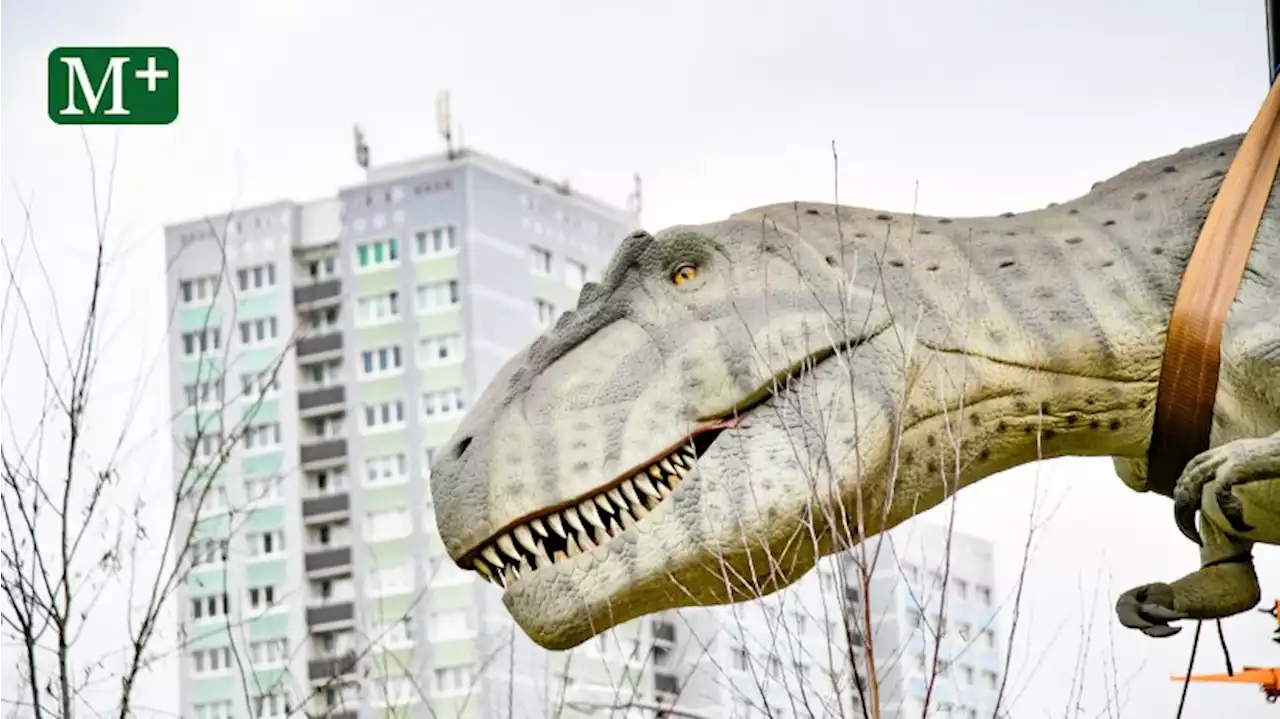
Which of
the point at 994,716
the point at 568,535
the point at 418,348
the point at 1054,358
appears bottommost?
the point at 994,716

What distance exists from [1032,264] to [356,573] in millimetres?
38877

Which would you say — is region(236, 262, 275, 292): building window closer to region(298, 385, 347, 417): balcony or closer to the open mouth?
region(298, 385, 347, 417): balcony

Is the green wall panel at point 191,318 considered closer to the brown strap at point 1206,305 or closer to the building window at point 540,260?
the building window at point 540,260

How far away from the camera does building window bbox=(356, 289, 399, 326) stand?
44688 millimetres

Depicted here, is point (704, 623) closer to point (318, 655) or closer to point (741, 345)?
point (318, 655)

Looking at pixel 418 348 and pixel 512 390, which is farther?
pixel 418 348

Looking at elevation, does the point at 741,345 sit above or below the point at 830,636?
above

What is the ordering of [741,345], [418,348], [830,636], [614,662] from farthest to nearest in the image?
1. [418,348]
2. [614,662]
3. [830,636]
4. [741,345]

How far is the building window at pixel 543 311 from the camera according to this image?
143 ft

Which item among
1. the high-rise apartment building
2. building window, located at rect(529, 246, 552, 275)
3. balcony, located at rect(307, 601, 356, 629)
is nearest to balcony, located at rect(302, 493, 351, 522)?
the high-rise apartment building

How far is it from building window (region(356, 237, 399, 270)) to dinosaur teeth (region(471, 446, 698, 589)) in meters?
40.2

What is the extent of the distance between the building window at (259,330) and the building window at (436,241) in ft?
12.0

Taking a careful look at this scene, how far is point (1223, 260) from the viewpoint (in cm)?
416

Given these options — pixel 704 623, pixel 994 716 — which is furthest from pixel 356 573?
pixel 994 716
